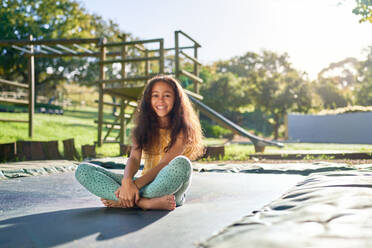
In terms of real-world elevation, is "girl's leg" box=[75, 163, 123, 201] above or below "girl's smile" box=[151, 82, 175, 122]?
below

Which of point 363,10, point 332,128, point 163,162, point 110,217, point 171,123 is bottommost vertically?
point 110,217

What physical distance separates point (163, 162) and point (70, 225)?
2.02ft

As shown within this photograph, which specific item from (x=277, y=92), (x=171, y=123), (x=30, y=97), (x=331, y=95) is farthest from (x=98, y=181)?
(x=331, y=95)

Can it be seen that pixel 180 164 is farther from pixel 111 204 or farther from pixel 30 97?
pixel 30 97

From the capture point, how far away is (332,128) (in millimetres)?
16531

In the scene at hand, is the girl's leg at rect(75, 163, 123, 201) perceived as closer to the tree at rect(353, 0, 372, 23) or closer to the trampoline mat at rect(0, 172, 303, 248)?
the trampoline mat at rect(0, 172, 303, 248)

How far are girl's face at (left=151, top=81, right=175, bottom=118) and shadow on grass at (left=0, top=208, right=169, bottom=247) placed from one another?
0.58 m

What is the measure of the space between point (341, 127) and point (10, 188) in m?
15.8

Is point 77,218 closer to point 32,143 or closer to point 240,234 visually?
point 240,234

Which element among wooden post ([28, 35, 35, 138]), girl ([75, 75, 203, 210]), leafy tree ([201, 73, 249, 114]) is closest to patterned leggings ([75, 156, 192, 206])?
girl ([75, 75, 203, 210])

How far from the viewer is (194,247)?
3.92 feet

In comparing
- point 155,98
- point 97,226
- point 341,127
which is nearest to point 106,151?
point 155,98

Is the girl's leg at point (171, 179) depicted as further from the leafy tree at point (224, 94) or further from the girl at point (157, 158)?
the leafy tree at point (224, 94)

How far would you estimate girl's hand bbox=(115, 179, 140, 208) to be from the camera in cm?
187
